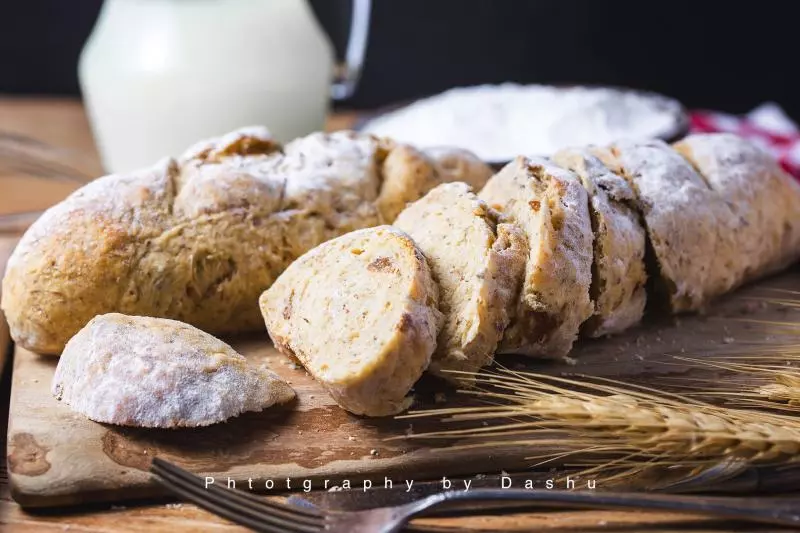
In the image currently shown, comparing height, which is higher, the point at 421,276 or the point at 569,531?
the point at 421,276

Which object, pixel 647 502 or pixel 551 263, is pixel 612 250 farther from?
pixel 647 502

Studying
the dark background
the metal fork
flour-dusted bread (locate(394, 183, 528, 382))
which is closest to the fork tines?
the metal fork

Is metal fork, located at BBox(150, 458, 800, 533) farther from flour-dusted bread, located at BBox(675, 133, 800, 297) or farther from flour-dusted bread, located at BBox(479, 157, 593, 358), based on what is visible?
flour-dusted bread, located at BBox(675, 133, 800, 297)

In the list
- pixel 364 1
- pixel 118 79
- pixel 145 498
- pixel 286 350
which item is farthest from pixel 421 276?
pixel 364 1

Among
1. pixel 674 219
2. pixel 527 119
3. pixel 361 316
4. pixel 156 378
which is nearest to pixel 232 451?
pixel 156 378

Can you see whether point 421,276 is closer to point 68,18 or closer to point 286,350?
point 286,350

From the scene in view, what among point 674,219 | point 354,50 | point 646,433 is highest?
point 354,50
